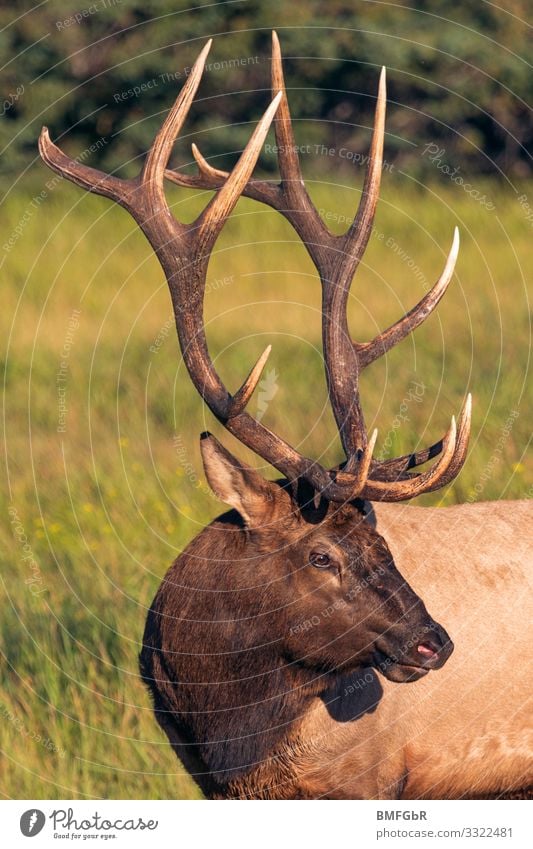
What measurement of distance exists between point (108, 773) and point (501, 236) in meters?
10.1

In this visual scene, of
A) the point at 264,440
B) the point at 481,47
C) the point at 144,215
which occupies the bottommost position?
the point at 264,440

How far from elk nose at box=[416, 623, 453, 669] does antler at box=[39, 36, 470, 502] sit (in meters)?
0.49

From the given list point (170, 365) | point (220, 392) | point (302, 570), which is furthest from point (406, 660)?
point (170, 365)

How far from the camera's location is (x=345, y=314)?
193 inches

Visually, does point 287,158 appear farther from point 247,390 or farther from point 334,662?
point 334,662

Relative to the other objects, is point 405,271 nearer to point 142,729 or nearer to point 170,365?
point 170,365

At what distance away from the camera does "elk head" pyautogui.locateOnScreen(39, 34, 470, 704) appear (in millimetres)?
4305

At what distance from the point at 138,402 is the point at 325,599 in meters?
5.82

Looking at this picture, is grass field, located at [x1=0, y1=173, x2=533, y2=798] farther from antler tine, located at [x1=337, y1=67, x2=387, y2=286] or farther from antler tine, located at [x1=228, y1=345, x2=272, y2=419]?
antler tine, located at [x1=337, y1=67, x2=387, y2=286]

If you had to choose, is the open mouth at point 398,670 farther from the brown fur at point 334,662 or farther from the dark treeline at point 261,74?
the dark treeline at point 261,74

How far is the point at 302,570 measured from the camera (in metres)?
4.42

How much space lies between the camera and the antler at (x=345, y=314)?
14.4ft

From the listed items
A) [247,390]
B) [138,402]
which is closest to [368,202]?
[247,390]

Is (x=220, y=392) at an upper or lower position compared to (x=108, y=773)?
upper
